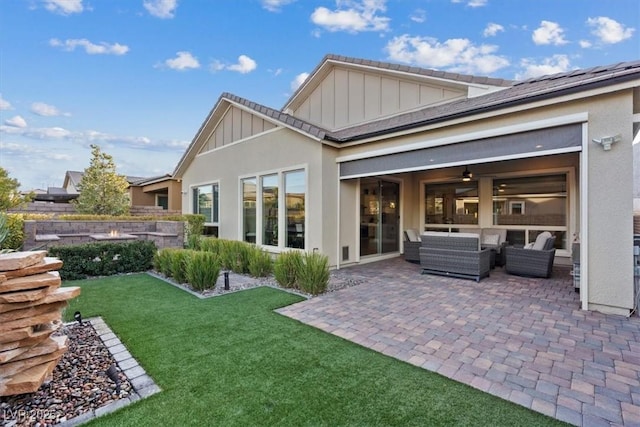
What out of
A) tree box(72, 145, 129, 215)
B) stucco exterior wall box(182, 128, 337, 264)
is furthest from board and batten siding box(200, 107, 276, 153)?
tree box(72, 145, 129, 215)

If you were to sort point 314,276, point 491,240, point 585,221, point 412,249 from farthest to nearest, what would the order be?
point 412,249
point 491,240
point 314,276
point 585,221

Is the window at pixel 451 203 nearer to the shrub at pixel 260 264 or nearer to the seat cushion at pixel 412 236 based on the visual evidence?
the seat cushion at pixel 412 236

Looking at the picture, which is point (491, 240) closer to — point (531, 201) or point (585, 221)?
point (531, 201)

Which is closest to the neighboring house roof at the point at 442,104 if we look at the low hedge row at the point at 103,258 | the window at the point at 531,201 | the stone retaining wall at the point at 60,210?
Answer: the stone retaining wall at the point at 60,210

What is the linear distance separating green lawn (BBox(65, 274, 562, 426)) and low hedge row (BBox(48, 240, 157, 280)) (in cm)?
322

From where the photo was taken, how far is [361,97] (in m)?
11.5

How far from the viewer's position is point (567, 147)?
211 inches

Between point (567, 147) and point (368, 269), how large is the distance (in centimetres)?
549

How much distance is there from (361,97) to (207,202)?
8458 millimetres

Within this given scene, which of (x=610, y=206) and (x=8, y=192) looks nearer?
(x=610, y=206)

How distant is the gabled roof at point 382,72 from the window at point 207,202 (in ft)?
17.2

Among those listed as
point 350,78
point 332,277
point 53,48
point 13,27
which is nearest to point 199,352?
point 332,277

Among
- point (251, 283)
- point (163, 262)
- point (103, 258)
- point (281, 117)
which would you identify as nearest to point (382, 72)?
point (281, 117)

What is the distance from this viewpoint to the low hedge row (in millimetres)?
7457
